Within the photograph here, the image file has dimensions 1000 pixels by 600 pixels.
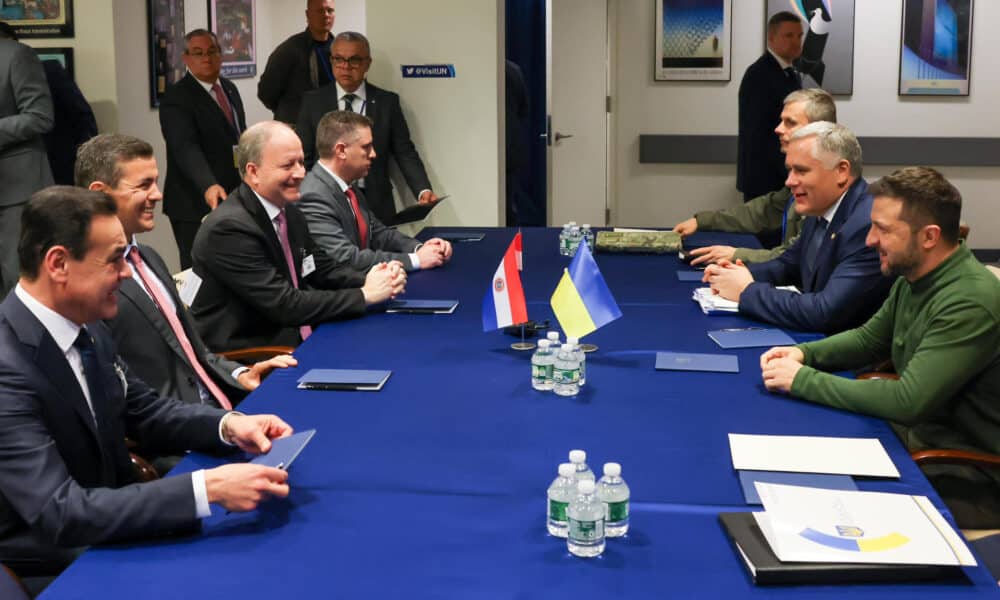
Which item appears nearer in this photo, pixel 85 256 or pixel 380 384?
pixel 85 256

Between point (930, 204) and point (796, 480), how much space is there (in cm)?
107

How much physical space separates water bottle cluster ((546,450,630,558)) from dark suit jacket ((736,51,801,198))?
5.84 metres

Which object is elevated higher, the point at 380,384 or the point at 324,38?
the point at 324,38

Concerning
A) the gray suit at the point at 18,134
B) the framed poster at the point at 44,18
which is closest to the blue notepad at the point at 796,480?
the gray suit at the point at 18,134

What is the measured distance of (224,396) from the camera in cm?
350

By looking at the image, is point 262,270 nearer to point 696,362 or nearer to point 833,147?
point 696,362

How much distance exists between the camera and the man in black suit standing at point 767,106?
24.8 ft

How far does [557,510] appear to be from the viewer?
2035mm

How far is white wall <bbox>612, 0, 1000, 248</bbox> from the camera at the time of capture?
9.09 m

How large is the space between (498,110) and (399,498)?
5189 mm

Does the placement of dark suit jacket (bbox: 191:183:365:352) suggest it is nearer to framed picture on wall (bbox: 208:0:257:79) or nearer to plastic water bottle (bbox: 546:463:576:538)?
plastic water bottle (bbox: 546:463:576:538)

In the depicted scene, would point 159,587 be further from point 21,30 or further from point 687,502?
point 21,30

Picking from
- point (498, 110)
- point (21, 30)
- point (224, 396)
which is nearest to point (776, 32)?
point (498, 110)

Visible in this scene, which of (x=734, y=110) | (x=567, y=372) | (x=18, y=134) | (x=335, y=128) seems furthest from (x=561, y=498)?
(x=734, y=110)
